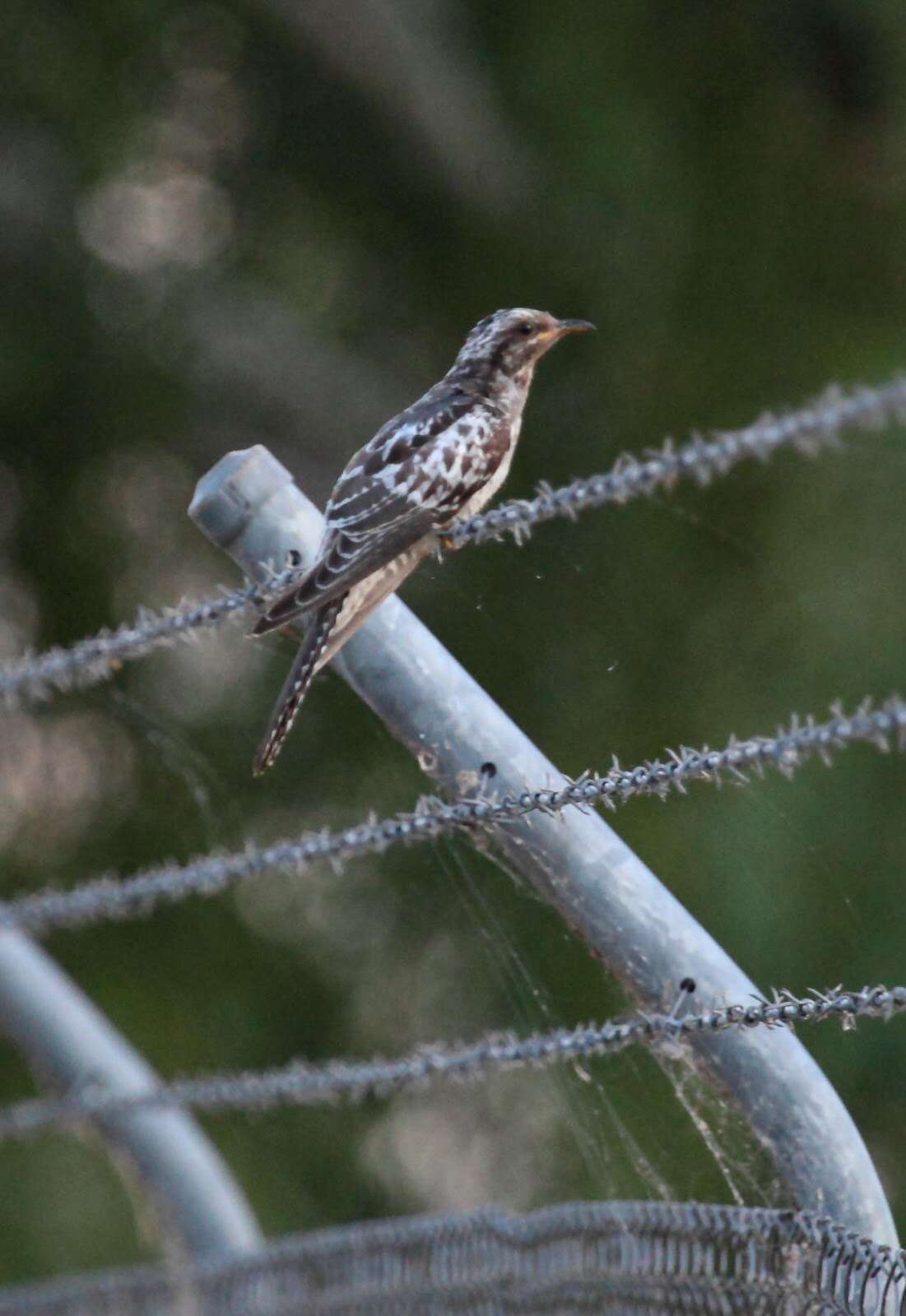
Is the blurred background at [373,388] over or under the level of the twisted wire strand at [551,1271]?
over

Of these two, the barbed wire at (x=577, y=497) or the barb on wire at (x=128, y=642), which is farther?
the barb on wire at (x=128, y=642)

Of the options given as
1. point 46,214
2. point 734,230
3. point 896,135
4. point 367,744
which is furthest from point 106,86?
point 367,744

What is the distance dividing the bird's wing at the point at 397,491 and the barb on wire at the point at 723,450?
19 centimetres

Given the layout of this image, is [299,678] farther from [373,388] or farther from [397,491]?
[373,388]

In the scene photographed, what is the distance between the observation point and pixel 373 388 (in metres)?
6.21

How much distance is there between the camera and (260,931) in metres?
5.44

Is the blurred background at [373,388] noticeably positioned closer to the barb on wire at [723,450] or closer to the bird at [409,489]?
the bird at [409,489]

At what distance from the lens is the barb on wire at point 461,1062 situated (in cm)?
111

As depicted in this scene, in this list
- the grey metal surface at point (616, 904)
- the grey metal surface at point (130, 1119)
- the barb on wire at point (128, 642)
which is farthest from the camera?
the grey metal surface at point (130, 1119)

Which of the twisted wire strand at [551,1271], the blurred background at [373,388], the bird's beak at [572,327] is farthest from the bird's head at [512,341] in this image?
the blurred background at [373,388]

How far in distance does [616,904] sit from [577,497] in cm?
27

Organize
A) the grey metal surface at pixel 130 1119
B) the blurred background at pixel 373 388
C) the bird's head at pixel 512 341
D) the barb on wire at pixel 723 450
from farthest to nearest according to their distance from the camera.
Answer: the blurred background at pixel 373 388 < the grey metal surface at pixel 130 1119 < the bird's head at pixel 512 341 < the barb on wire at pixel 723 450

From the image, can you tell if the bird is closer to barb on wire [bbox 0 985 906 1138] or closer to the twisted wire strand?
barb on wire [bbox 0 985 906 1138]

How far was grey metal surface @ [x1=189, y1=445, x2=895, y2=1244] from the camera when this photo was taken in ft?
4.04
